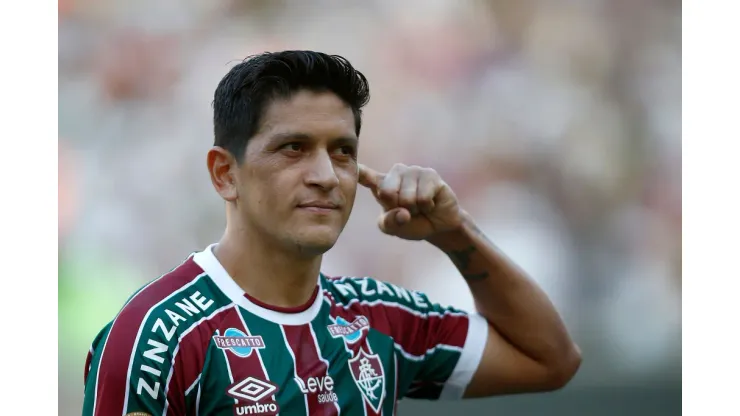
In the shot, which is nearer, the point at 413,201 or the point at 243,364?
the point at 243,364

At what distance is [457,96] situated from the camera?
5867 millimetres

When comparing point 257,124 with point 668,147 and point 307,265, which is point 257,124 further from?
point 668,147

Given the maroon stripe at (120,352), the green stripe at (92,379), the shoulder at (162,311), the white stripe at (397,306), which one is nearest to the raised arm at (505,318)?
the white stripe at (397,306)

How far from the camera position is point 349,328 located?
2.01 metres

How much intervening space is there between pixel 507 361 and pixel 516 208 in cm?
329

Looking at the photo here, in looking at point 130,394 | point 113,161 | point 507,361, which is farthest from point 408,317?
point 113,161

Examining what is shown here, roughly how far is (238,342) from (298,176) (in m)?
0.40

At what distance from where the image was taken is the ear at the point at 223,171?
1.91 metres

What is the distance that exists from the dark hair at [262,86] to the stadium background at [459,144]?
9.75ft

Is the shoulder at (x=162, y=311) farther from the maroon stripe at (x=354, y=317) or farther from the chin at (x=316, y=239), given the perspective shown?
the maroon stripe at (x=354, y=317)

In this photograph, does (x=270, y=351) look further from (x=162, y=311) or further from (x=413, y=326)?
(x=413, y=326)

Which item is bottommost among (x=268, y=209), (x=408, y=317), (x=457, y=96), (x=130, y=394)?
(x=130, y=394)

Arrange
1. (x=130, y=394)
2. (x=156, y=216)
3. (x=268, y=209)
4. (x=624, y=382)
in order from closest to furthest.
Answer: (x=130, y=394)
(x=268, y=209)
(x=624, y=382)
(x=156, y=216)

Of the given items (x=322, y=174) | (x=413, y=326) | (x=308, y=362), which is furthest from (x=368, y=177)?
(x=308, y=362)
